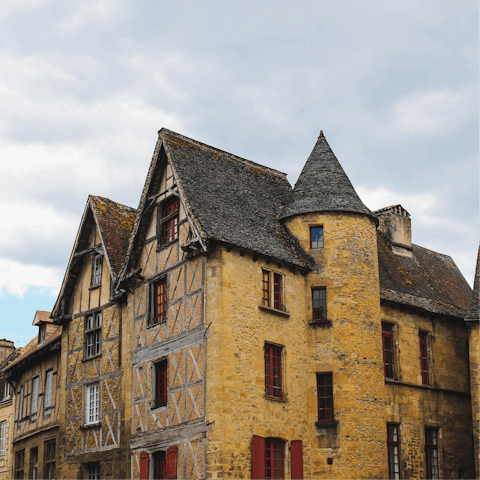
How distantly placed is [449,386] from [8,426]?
1819cm

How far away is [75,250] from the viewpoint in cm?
2661

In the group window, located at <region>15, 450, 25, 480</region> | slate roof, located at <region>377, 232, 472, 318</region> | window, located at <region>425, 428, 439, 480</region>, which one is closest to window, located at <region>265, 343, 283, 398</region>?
slate roof, located at <region>377, 232, 472, 318</region>

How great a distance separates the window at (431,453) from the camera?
23094mm

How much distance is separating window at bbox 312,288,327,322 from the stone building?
4 cm

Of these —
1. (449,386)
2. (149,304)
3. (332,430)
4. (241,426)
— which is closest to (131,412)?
(149,304)

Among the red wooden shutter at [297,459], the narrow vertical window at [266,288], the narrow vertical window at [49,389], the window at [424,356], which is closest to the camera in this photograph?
the red wooden shutter at [297,459]

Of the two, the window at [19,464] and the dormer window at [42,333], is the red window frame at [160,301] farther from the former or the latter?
the window at [19,464]

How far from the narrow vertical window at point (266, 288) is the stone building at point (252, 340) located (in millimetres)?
63

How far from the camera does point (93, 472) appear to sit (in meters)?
23.7

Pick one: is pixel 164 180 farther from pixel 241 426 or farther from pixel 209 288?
pixel 241 426

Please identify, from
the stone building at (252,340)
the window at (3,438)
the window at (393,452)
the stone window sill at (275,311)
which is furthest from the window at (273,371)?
the window at (3,438)

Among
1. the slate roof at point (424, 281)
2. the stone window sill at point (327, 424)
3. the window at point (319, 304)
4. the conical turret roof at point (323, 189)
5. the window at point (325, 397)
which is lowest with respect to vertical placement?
the stone window sill at point (327, 424)

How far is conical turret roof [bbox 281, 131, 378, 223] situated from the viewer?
22672 millimetres

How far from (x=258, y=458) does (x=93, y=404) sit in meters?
7.52
